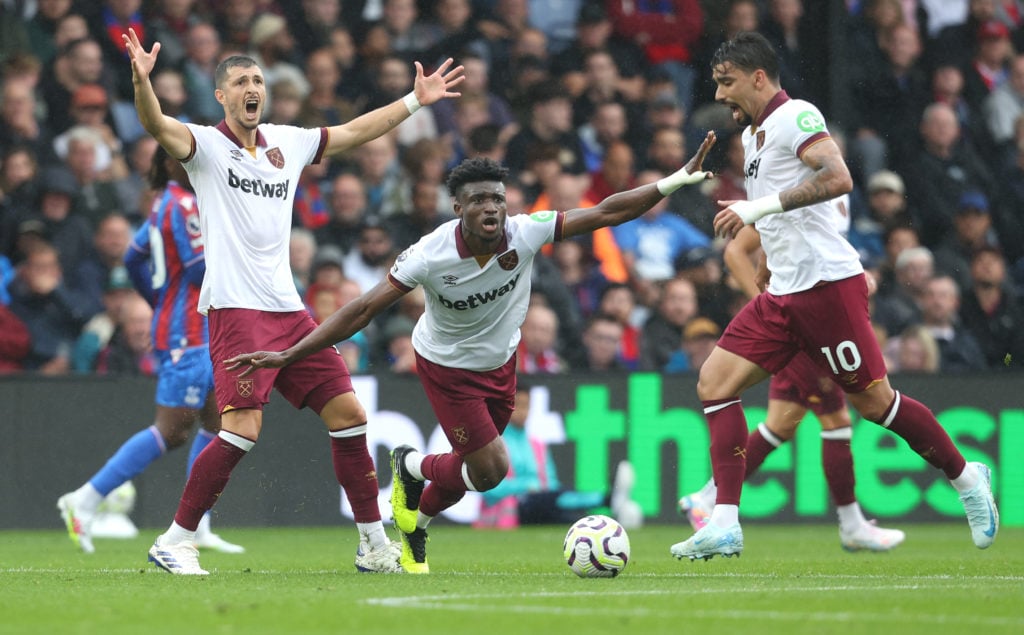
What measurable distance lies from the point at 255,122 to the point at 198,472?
1.74m

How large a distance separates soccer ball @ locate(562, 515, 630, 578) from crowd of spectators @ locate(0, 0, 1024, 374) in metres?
5.82

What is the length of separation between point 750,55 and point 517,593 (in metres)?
3.00

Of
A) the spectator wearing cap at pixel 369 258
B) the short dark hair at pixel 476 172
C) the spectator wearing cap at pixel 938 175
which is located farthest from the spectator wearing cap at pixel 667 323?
the short dark hair at pixel 476 172

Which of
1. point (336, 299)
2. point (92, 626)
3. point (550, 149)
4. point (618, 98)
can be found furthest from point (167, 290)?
point (618, 98)

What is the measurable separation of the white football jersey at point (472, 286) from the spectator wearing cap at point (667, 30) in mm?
9348

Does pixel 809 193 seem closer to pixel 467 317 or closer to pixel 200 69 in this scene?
pixel 467 317

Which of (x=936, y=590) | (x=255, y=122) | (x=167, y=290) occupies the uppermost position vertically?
(x=255, y=122)

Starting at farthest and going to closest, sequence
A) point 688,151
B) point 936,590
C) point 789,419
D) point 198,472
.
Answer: point 688,151 < point 789,419 < point 198,472 < point 936,590

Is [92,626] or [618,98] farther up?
[618,98]

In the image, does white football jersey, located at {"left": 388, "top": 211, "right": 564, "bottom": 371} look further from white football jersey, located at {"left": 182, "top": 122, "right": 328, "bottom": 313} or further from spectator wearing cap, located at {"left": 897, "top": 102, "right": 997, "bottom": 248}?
spectator wearing cap, located at {"left": 897, "top": 102, "right": 997, "bottom": 248}

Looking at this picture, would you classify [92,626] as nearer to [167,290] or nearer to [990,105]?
[167,290]

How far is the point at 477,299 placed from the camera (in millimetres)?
8078

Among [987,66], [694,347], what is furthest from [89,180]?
[987,66]

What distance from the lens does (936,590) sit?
23.2 ft
